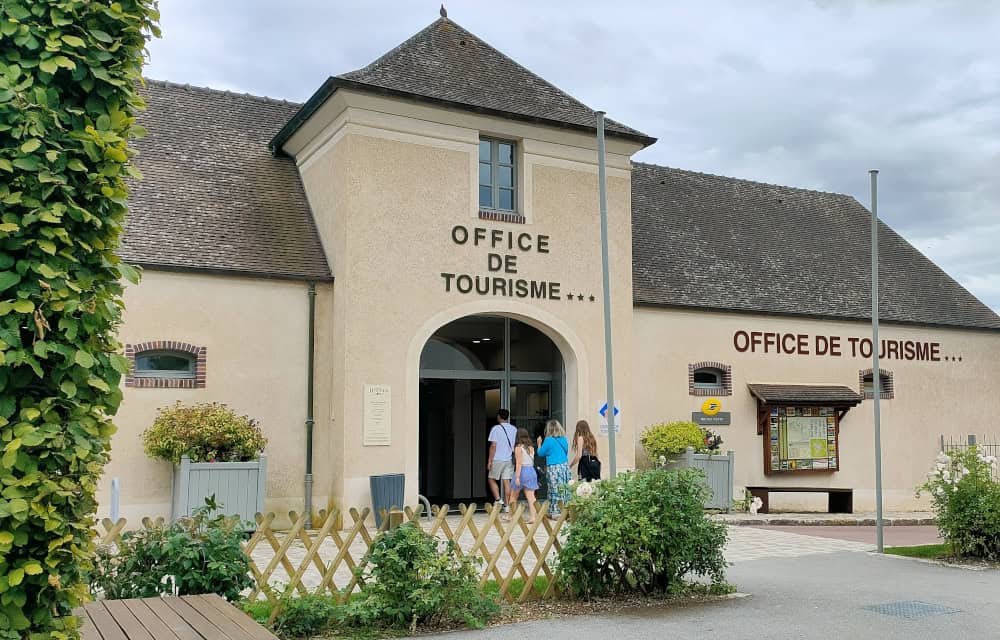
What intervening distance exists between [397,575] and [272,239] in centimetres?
959

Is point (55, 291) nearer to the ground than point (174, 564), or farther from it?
farther from it

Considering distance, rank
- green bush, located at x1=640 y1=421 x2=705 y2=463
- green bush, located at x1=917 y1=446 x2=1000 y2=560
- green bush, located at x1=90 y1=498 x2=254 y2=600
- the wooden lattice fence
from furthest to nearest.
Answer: green bush, located at x1=640 y1=421 x2=705 y2=463 → green bush, located at x1=917 y1=446 x2=1000 y2=560 → the wooden lattice fence → green bush, located at x1=90 y1=498 x2=254 y2=600

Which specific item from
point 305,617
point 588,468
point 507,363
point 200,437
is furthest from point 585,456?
point 305,617

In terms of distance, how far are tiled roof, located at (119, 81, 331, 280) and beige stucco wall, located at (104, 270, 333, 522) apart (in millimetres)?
367

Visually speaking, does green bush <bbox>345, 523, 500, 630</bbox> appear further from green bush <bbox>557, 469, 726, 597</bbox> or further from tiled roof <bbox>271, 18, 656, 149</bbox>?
tiled roof <bbox>271, 18, 656, 149</bbox>

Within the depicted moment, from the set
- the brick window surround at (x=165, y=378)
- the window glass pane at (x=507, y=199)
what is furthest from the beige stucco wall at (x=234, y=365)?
the window glass pane at (x=507, y=199)

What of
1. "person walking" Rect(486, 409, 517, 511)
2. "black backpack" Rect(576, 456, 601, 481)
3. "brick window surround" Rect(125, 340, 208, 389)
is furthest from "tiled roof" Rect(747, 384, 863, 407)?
"brick window surround" Rect(125, 340, 208, 389)

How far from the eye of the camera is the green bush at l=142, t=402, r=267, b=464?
13547 millimetres

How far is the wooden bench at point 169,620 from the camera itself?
5031 mm

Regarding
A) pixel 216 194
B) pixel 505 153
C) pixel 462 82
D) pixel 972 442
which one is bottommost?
pixel 972 442

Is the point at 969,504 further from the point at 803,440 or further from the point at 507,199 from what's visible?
the point at 803,440

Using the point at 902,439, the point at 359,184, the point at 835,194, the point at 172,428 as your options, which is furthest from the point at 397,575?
the point at 835,194

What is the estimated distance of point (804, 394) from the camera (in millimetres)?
20516

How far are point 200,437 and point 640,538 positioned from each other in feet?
24.8
